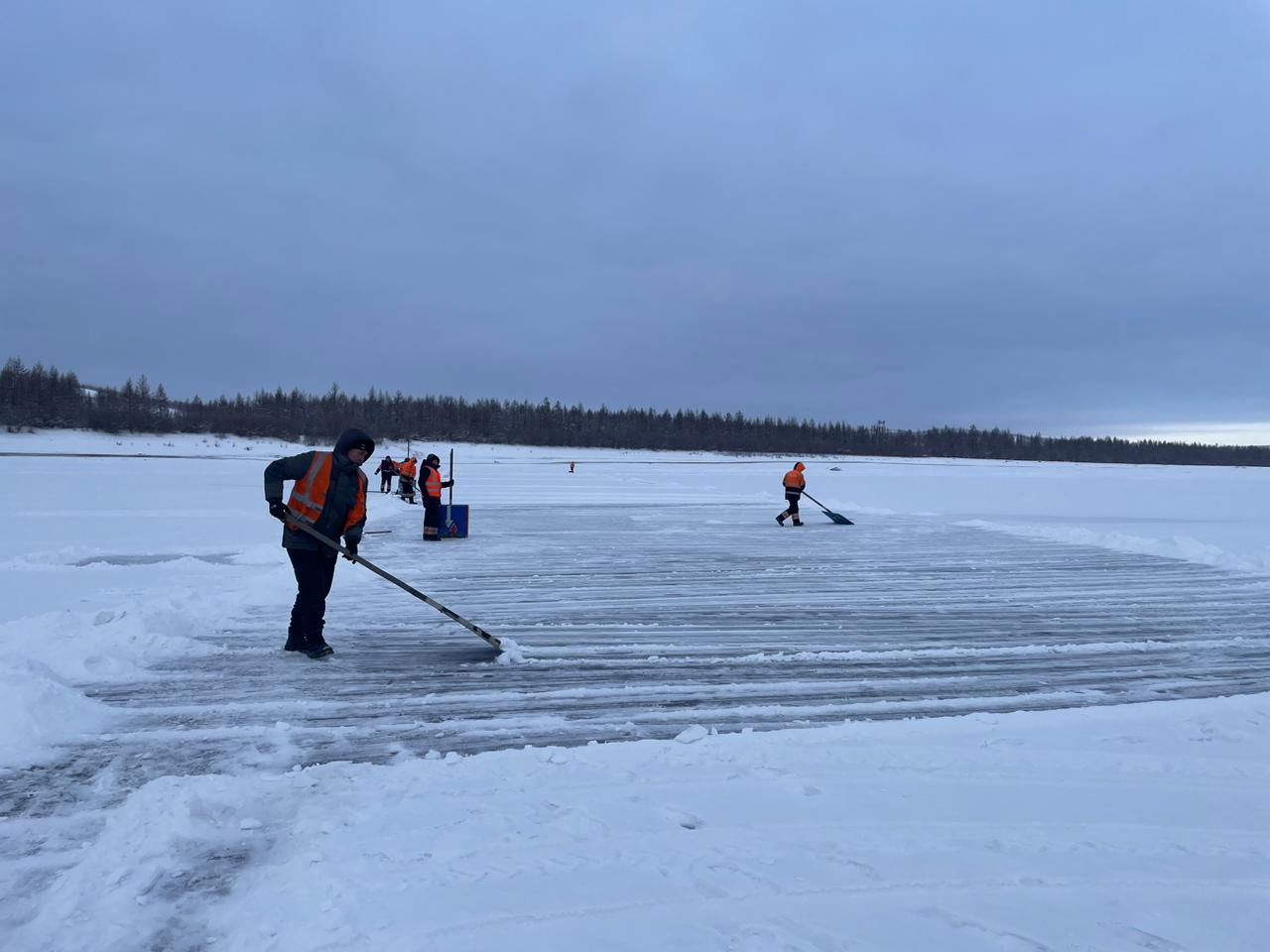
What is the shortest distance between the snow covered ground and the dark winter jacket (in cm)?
85

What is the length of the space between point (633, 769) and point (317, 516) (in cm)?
329

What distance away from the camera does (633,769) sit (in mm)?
3676

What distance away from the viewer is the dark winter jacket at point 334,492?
574 centimetres

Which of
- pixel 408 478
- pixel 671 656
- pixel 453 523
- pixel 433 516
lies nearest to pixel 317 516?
pixel 671 656

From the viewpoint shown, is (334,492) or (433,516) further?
(433,516)

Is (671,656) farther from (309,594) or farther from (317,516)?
(317,516)

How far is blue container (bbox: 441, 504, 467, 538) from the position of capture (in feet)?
42.9

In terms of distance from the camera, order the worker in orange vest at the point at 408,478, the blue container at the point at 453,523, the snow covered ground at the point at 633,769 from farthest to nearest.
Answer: the worker in orange vest at the point at 408,478 → the blue container at the point at 453,523 → the snow covered ground at the point at 633,769

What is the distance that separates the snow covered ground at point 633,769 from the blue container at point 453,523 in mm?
4345

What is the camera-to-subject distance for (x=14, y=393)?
268 ft

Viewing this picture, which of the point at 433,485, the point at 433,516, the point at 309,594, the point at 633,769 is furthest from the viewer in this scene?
the point at 433,516

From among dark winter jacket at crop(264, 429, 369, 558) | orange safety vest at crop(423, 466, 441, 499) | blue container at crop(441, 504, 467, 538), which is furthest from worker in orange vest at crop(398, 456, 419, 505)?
dark winter jacket at crop(264, 429, 369, 558)

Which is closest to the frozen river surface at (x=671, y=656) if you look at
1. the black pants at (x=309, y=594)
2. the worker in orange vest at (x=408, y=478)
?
the black pants at (x=309, y=594)

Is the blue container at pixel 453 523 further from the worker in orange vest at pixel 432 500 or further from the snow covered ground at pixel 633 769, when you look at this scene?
the snow covered ground at pixel 633 769
